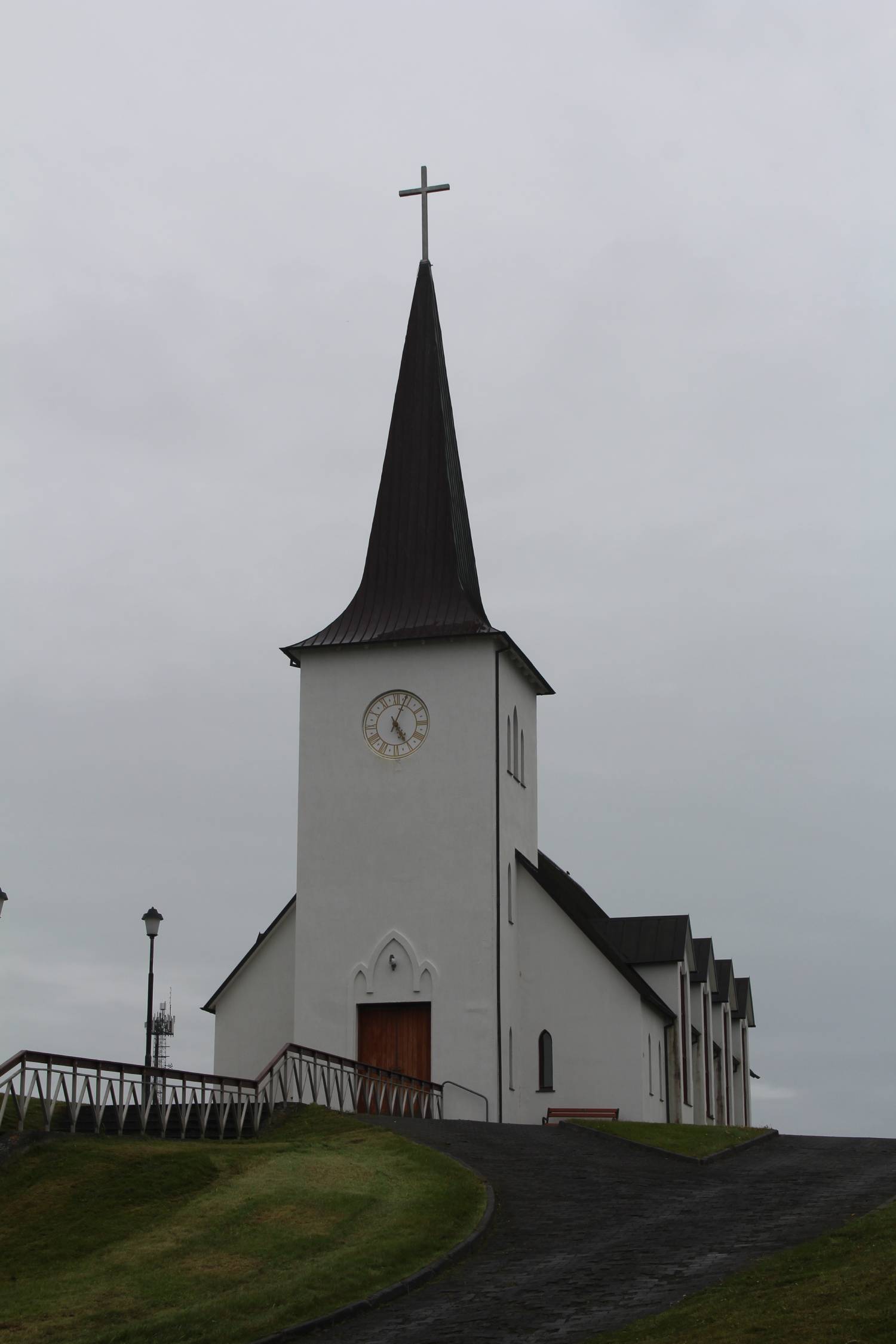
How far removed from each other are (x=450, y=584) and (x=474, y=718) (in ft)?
12.7

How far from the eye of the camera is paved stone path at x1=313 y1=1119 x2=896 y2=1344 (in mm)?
14695

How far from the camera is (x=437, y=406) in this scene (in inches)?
1720

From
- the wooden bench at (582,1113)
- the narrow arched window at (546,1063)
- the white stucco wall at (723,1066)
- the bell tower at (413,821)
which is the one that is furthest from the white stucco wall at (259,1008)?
the white stucco wall at (723,1066)

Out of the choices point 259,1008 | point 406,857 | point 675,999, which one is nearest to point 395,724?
point 406,857

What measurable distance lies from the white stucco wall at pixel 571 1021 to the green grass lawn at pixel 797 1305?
21859mm

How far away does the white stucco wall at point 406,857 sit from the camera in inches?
1460

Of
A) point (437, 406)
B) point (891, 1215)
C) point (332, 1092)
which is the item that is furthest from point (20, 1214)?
point (437, 406)

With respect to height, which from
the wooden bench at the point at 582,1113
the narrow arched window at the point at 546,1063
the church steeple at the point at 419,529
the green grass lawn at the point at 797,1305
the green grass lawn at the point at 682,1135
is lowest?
the green grass lawn at the point at 797,1305

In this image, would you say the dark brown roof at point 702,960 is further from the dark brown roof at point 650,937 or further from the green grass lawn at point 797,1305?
the green grass lawn at point 797,1305

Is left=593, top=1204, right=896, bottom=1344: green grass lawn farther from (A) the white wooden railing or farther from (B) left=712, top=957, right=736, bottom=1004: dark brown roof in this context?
(B) left=712, top=957, right=736, bottom=1004: dark brown roof

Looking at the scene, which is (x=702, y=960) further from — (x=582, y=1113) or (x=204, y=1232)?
(x=204, y=1232)

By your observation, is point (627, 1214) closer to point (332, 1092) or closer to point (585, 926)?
point (332, 1092)

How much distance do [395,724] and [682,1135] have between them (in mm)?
13125

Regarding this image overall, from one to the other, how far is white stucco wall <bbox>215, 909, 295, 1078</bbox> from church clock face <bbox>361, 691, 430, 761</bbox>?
16.3 feet
